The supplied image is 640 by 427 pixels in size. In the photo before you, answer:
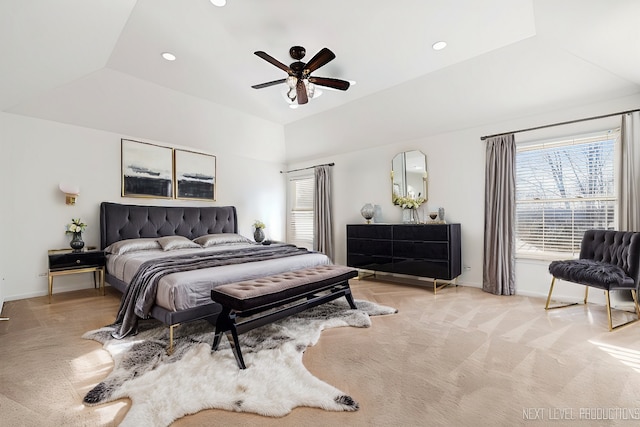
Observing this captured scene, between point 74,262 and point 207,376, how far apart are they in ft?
10.9

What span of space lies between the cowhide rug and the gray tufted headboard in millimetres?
2179

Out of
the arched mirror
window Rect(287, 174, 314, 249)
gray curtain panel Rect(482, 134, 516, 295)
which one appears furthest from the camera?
window Rect(287, 174, 314, 249)

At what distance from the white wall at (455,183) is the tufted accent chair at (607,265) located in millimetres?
599

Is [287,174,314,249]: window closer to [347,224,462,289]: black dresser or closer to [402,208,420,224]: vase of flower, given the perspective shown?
[347,224,462,289]: black dresser

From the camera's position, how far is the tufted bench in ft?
7.85

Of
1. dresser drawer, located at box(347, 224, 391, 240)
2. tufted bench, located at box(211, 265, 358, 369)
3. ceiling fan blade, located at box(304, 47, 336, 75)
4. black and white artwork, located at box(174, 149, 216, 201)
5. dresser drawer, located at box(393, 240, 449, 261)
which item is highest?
ceiling fan blade, located at box(304, 47, 336, 75)

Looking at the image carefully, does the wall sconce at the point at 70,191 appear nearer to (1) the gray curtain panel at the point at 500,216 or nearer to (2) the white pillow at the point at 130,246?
(2) the white pillow at the point at 130,246

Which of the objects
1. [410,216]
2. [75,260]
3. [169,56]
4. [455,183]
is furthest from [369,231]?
[75,260]

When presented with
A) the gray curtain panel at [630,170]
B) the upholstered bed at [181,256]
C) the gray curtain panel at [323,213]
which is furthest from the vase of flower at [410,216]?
the gray curtain panel at [630,170]

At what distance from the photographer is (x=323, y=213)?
641cm

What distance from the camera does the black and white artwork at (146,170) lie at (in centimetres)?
498

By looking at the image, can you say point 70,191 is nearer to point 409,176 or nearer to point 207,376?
point 207,376

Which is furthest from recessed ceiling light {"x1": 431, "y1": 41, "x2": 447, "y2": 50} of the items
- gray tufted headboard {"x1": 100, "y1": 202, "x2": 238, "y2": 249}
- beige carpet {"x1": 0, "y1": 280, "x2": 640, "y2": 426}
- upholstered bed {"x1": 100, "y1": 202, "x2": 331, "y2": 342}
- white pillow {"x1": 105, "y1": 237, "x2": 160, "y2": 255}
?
white pillow {"x1": 105, "y1": 237, "x2": 160, "y2": 255}

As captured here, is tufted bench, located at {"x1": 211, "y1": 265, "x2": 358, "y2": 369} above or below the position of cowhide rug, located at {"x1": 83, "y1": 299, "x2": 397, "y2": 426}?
above
